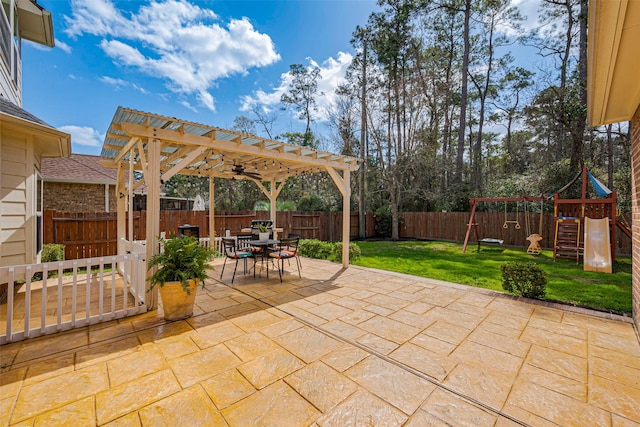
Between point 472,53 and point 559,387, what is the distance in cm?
1868

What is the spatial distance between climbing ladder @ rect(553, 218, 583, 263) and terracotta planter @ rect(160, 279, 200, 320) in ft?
31.5

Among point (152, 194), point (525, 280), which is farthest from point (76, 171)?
point (525, 280)

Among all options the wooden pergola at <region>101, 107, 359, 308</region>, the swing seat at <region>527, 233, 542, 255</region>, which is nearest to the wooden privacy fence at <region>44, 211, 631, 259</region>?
the swing seat at <region>527, 233, 542, 255</region>

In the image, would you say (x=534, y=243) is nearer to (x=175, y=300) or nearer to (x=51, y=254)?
(x=175, y=300)

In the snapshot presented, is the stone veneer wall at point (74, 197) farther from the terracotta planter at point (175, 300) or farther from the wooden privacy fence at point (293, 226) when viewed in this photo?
the terracotta planter at point (175, 300)

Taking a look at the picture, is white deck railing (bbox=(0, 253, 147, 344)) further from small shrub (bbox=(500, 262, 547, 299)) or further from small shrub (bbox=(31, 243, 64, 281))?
small shrub (bbox=(500, 262, 547, 299))

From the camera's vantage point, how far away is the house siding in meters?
3.74

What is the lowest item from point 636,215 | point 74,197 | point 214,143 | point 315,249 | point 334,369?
point 334,369

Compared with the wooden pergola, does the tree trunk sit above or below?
above

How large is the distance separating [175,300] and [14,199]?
3097 millimetres

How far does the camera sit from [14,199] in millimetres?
3910

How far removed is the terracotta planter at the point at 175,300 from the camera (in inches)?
125

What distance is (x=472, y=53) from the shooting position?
15586mm

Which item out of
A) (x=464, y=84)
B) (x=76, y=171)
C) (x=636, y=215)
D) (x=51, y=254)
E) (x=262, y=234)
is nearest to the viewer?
(x=636, y=215)
